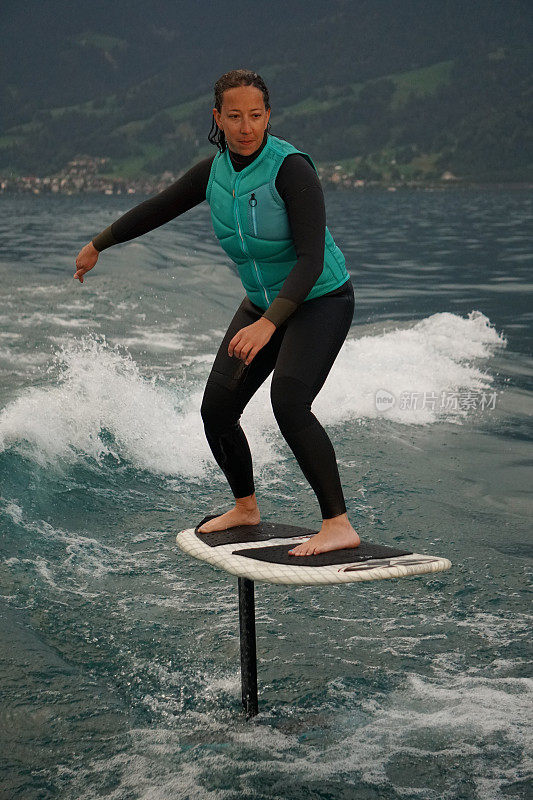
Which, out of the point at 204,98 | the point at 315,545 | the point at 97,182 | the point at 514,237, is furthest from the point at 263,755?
the point at 204,98

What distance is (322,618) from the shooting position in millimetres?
6277

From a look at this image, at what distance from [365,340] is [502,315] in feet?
21.5

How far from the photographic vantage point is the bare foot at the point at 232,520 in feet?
16.6

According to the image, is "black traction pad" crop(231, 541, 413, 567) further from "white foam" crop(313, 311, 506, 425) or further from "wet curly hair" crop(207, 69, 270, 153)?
"white foam" crop(313, 311, 506, 425)

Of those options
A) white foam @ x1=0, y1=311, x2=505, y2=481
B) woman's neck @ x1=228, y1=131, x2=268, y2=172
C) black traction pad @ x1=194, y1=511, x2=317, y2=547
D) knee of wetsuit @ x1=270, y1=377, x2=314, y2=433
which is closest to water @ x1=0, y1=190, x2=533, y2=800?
white foam @ x1=0, y1=311, x2=505, y2=481

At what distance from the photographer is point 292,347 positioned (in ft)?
14.8

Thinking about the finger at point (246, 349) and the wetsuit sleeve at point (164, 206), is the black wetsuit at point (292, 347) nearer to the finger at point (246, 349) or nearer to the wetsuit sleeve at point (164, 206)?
the wetsuit sleeve at point (164, 206)

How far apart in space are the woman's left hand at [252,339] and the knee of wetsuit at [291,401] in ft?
0.92

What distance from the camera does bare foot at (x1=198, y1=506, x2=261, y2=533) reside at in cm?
505

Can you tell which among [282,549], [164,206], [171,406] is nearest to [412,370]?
[171,406]

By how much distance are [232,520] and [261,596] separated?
170cm

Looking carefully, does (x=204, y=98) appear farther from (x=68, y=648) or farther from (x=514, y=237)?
(x=68, y=648)

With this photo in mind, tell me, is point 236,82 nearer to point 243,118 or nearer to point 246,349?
point 243,118

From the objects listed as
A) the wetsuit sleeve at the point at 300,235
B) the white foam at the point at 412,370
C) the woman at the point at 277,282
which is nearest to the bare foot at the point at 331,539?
the woman at the point at 277,282
